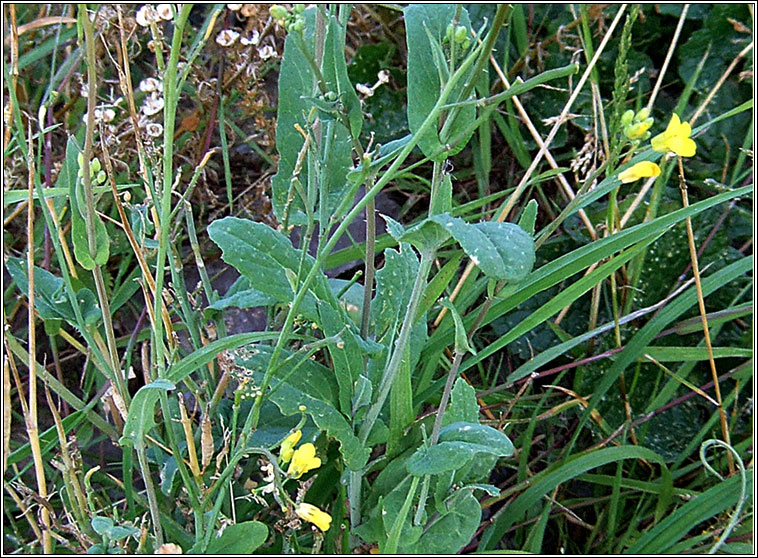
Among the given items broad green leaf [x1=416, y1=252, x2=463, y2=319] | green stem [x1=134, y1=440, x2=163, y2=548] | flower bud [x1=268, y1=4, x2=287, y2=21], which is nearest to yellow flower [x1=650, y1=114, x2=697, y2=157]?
broad green leaf [x1=416, y1=252, x2=463, y2=319]

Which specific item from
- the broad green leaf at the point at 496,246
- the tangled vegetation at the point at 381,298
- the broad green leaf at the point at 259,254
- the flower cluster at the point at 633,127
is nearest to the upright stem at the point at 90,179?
the tangled vegetation at the point at 381,298

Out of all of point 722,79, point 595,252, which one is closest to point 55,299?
point 595,252

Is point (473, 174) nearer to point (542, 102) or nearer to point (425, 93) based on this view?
point (542, 102)

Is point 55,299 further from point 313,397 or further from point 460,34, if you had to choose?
point 460,34

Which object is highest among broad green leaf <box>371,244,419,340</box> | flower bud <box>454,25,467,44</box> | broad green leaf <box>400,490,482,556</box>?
flower bud <box>454,25,467,44</box>

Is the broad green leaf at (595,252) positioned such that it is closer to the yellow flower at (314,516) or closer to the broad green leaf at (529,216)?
the broad green leaf at (529,216)

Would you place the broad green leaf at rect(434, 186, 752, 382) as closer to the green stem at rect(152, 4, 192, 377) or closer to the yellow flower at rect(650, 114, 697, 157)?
the yellow flower at rect(650, 114, 697, 157)
